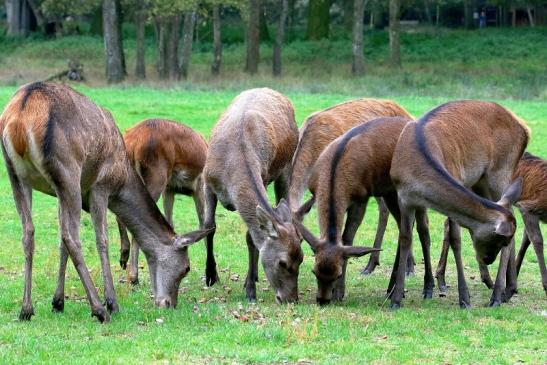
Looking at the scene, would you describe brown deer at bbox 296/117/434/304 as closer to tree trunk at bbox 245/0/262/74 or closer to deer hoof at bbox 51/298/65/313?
deer hoof at bbox 51/298/65/313

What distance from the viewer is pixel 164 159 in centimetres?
1166

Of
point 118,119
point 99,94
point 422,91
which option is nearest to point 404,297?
point 118,119

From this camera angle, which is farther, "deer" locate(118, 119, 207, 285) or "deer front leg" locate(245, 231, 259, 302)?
"deer" locate(118, 119, 207, 285)

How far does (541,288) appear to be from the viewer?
36.7ft

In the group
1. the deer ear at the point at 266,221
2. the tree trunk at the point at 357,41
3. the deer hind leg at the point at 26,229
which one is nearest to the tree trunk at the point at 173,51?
the tree trunk at the point at 357,41

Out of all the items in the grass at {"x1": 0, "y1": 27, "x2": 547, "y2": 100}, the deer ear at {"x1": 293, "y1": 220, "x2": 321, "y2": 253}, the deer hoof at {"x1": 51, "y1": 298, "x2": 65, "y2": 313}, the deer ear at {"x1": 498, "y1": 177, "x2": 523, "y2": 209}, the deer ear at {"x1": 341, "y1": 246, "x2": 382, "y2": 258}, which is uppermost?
the deer ear at {"x1": 498, "y1": 177, "x2": 523, "y2": 209}

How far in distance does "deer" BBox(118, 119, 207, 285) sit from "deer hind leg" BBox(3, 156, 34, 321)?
242 cm

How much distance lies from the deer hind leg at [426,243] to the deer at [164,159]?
281 centimetres

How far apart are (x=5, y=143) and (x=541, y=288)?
5.79 metres

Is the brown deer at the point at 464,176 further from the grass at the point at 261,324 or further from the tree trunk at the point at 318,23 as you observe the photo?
the tree trunk at the point at 318,23

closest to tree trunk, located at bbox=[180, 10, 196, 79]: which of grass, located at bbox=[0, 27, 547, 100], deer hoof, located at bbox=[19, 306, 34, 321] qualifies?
grass, located at bbox=[0, 27, 547, 100]

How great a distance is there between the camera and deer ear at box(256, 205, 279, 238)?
9.54 metres

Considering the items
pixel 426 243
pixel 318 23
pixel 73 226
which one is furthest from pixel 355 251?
pixel 318 23

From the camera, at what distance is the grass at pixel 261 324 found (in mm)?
7570
